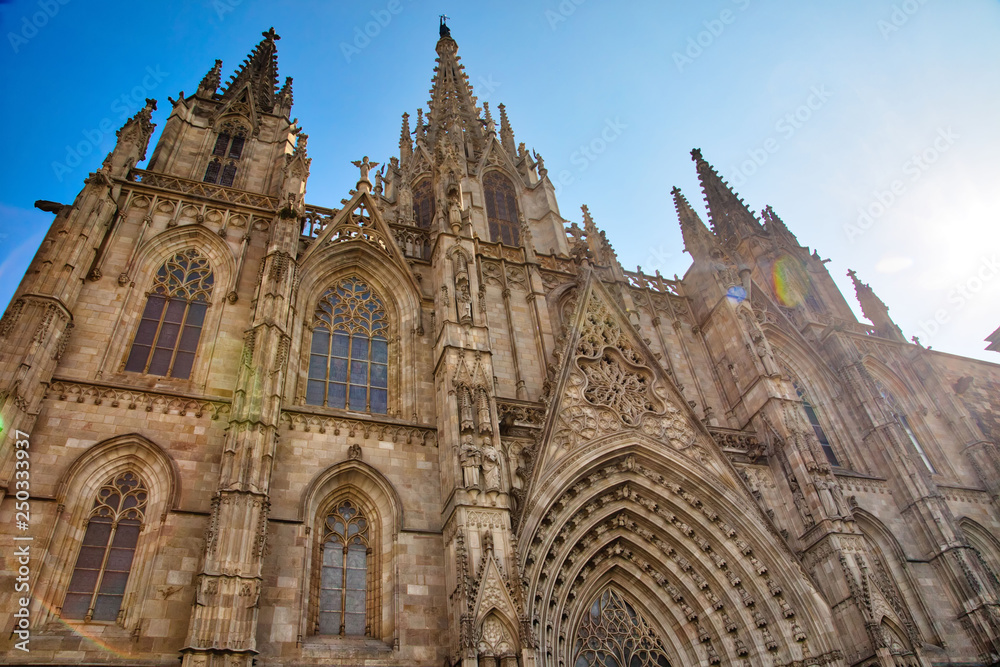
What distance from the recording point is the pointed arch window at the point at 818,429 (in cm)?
1820

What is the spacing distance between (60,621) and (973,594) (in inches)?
673

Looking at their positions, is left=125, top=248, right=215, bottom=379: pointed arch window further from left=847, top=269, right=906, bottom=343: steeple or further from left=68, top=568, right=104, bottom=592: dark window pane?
left=847, top=269, right=906, bottom=343: steeple

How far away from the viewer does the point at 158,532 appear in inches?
428

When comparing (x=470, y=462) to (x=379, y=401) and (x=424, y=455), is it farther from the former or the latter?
(x=379, y=401)

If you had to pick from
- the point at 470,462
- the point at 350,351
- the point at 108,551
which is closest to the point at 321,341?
the point at 350,351

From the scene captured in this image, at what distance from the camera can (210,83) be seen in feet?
72.1

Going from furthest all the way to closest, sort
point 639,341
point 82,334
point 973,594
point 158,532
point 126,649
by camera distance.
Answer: point 639,341 < point 973,594 < point 82,334 < point 158,532 < point 126,649

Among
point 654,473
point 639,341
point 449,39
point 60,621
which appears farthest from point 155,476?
point 449,39

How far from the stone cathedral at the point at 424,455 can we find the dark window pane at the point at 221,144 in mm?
114

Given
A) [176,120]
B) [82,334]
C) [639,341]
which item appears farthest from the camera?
[176,120]

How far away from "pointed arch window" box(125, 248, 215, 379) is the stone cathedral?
0.06 m

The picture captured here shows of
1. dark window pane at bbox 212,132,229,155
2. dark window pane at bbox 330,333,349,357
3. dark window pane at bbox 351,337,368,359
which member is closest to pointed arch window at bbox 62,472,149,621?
dark window pane at bbox 330,333,349,357

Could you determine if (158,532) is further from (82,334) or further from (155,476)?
(82,334)

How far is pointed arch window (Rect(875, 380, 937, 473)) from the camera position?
18.8 metres
